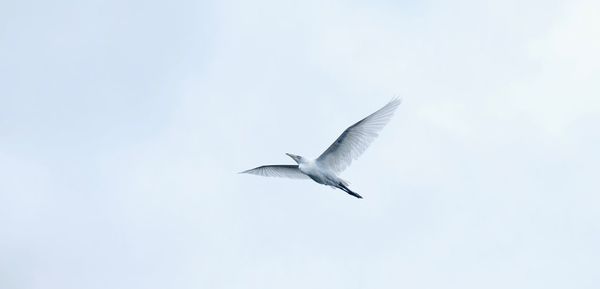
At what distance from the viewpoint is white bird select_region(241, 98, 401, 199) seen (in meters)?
78.1

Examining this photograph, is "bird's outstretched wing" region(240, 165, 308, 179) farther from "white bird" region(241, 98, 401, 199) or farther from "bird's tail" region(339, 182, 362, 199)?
"bird's tail" region(339, 182, 362, 199)

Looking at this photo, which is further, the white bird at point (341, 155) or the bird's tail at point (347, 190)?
the bird's tail at point (347, 190)

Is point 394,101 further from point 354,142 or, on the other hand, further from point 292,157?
point 292,157

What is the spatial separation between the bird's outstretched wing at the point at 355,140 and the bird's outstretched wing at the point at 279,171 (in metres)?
3.38

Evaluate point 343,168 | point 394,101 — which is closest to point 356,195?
point 343,168

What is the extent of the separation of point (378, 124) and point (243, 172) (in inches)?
510

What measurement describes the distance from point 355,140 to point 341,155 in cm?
192

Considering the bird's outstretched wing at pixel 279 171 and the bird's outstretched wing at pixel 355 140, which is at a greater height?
the bird's outstretched wing at pixel 279 171

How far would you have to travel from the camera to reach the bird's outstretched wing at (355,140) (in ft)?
255

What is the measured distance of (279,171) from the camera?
85312 millimetres

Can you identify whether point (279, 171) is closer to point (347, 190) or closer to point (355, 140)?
point (347, 190)

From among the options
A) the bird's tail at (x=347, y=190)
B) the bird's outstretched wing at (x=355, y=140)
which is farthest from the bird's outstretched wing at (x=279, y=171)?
the bird's tail at (x=347, y=190)

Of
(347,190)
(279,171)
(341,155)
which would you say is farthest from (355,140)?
(279,171)

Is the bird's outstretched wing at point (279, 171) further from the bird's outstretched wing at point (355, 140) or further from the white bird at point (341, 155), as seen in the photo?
the bird's outstretched wing at point (355, 140)
